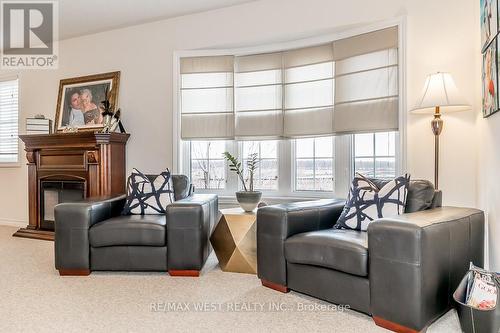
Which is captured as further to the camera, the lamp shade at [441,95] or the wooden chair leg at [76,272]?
the wooden chair leg at [76,272]

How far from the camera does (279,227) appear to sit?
8.01ft

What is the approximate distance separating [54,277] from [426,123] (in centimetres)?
324

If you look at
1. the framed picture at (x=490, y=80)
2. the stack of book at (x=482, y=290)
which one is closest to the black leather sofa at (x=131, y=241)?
the stack of book at (x=482, y=290)

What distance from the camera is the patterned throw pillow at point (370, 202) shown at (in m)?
2.36

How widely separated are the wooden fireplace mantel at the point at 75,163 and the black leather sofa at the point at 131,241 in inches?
42.1

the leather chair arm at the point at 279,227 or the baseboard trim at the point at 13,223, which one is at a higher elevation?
the leather chair arm at the point at 279,227

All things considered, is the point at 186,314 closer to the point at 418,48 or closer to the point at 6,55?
the point at 418,48

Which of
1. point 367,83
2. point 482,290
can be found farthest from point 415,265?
point 367,83

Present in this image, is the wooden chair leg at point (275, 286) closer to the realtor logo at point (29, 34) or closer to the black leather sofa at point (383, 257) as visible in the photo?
the black leather sofa at point (383, 257)

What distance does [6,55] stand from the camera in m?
5.16

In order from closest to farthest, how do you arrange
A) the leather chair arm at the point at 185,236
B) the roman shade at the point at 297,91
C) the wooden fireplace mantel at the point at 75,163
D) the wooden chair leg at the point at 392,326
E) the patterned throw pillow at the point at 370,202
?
the wooden chair leg at the point at 392,326, the patterned throw pillow at the point at 370,202, the leather chair arm at the point at 185,236, the roman shade at the point at 297,91, the wooden fireplace mantel at the point at 75,163

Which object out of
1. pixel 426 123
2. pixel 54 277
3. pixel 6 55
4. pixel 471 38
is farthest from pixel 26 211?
pixel 471 38

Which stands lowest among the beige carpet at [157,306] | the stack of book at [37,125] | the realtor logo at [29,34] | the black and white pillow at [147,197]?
the beige carpet at [157,306]

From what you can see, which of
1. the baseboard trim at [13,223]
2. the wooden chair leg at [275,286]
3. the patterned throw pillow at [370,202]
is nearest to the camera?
the patterned throw pillow at [370,202]
